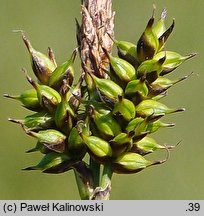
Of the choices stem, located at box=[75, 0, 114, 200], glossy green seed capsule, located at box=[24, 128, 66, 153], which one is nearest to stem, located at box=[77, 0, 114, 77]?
stem, located at box=[75, 0, 114, 200]

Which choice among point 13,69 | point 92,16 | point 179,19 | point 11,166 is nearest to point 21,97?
point 92,16

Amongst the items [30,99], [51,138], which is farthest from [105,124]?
[30,99]

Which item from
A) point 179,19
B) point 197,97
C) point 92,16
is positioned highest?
point 179,19

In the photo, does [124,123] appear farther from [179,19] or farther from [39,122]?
[179,19]

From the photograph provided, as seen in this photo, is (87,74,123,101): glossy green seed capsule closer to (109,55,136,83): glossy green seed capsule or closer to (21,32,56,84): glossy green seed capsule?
(109,55,136,83): glossy green seed capsule

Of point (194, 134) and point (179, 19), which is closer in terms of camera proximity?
point (194, 134)

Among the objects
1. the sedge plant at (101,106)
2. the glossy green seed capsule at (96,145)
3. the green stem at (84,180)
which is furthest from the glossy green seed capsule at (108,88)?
the green stem at (84,180)

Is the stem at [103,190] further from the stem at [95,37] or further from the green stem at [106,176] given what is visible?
the stem at [95,37]

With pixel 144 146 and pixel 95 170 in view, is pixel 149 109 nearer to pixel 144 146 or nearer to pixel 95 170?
pixel 144 146
